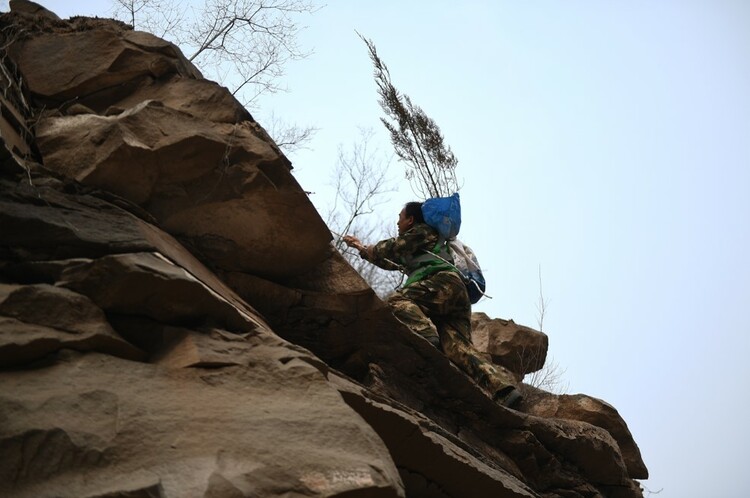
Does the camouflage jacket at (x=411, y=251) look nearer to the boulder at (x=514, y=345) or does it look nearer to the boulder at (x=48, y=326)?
the boulder at (x=514, y=345)

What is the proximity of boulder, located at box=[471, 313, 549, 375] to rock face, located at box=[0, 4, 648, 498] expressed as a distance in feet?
6.98

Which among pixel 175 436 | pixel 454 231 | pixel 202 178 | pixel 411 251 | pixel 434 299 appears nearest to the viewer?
pixel 175 436

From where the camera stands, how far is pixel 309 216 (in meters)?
5.96

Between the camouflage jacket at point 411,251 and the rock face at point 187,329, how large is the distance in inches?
51.3

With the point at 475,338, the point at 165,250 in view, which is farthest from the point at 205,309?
the point at 475,338

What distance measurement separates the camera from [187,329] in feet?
14.4

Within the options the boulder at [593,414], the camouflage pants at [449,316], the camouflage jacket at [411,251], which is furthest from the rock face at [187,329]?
the camouflage jacket at [411,251]

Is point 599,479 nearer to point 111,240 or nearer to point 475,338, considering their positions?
point 475,338

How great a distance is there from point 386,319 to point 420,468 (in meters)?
1.36

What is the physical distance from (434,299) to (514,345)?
10.1 ft

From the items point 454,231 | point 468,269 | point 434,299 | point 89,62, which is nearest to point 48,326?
point 89,62

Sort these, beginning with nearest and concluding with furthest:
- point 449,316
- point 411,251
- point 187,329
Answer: point 187,329
point 449,316
point 411,251

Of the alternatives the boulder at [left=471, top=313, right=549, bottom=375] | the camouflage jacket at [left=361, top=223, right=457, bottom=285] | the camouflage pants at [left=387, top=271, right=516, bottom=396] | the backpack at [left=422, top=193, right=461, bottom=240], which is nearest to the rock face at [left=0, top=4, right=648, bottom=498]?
the camouflage pants at [left=387, top=271, right=516, bottom=396]

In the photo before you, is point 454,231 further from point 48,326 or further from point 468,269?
point 48,326
